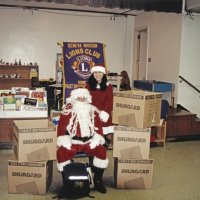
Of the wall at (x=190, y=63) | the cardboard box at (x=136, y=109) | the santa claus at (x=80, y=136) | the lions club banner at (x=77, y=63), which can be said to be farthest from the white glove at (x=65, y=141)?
the wall at (x=190, y=63)

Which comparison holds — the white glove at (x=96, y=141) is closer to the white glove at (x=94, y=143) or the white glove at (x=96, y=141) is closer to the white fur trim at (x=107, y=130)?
the white glove at (x=94, y=143)

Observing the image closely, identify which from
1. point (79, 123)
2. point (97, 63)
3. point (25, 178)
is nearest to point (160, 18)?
point (97, 63)

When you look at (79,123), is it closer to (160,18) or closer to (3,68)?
(160,18)

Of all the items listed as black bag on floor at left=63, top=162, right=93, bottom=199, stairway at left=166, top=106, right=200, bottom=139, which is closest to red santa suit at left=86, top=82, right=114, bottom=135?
black bag on floor at left=63, top=162, right=93, bottom=199

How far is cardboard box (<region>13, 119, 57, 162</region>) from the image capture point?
351cm

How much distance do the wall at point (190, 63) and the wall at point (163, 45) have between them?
4.5 inches

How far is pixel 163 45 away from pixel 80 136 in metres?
4.92

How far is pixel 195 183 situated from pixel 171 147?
5.66ft

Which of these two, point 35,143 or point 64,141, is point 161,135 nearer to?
point 64,141

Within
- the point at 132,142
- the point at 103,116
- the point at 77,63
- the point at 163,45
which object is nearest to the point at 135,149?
the point at 132,142

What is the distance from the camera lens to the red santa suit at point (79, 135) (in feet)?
11.8

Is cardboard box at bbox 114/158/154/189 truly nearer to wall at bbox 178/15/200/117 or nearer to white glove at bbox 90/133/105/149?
white glove at bbox 90/133/105/149

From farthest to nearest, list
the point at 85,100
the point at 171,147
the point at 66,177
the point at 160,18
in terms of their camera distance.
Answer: the point at 160,18 → the point at 171,147 → the point at 85,100 → the point at 66,177

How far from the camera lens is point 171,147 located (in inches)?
231
